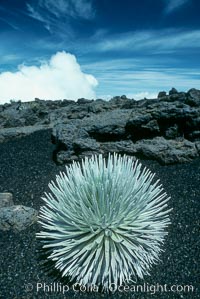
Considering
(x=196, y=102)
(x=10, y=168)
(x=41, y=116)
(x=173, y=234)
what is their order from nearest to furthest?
(x=173, y=234) < (x=10, y=168) < (x=196, y=102) < (x=41, y=116)

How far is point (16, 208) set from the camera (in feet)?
11.2

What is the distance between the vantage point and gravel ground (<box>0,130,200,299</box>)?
2662 millimetres

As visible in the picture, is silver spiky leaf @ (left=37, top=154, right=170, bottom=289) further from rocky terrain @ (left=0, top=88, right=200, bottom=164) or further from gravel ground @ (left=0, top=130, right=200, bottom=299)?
rocky terrain @ (left=0, top=88, right=200, bottom=164)

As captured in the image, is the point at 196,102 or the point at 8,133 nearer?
the point at 196,102

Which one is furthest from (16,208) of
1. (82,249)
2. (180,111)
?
(180,111)

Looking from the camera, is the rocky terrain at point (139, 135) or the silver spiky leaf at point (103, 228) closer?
the silver spiky leaf at point (103, 228)

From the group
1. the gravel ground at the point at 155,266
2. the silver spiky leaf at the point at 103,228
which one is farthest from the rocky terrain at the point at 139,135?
the silver spiky leaf at the point at 103,228

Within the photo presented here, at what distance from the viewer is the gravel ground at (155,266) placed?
266 cm

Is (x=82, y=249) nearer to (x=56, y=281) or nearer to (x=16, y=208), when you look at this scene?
(x=56, y=281)

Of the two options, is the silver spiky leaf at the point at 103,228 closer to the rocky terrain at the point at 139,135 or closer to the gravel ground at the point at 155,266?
the gravel ground at the point at 155,266

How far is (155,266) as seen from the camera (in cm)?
284

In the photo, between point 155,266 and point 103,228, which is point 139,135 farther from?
point 103,228

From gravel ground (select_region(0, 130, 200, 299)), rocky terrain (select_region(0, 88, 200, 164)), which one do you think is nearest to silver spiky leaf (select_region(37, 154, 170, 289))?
gravel ground (select_region(0, 130, 200, 299))

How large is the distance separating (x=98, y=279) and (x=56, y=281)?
40 centimetres
